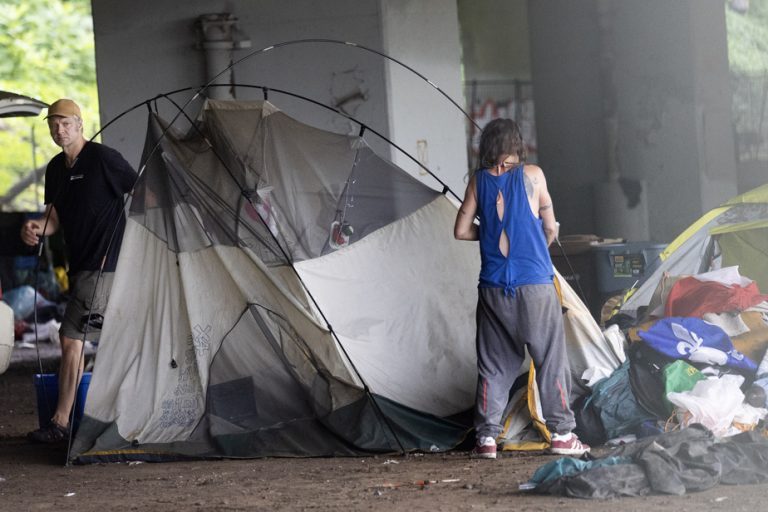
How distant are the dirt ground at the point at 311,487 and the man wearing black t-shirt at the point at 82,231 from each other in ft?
1.82

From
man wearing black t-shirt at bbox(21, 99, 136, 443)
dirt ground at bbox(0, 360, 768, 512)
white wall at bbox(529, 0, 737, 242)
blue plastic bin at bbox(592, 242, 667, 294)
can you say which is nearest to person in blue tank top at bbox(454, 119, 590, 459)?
dirt ground at bbox(0, 360, 768, 512)

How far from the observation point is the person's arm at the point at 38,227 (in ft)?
23.9

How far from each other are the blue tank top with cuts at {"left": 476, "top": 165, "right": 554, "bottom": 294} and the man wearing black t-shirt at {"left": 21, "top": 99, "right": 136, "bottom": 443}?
2405 millimetres

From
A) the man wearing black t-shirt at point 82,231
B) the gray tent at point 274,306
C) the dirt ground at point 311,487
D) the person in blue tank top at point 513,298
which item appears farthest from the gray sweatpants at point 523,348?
the man wearing black t-shirt at point 82,231

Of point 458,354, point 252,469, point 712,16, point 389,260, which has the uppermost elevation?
point 712,16

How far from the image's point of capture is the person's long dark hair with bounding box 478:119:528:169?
620cm

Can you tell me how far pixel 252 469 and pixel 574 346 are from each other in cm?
195

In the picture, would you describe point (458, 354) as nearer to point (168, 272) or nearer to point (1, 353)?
point (168, 272)

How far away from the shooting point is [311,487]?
575cm

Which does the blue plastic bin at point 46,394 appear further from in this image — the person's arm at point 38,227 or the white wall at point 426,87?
the white wall at point 426,87

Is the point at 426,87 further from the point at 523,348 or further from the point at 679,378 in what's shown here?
the point at 679,378

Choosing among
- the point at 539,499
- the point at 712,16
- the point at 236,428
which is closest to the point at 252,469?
the point at 236,428

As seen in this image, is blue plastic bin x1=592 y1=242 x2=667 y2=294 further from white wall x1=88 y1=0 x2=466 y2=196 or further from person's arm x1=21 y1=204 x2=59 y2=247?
person's arm x1=21 y1=204 x2=59 y2=247

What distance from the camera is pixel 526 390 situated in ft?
21.4
